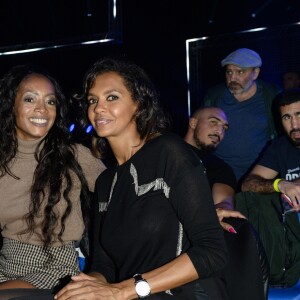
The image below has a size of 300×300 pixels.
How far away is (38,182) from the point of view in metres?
2.17

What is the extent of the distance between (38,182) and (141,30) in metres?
4.19

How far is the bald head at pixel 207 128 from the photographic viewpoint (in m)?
3.45

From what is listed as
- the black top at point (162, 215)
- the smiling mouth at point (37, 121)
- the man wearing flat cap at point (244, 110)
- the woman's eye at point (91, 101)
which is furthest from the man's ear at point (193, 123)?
the black top at point (162, 215)

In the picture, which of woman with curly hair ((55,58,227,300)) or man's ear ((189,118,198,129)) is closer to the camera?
woman with curly hair ((55,58,227,300))

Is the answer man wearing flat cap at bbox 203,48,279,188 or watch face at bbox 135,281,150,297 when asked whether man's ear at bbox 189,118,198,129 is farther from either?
watch face at bbox 135,281,150,297

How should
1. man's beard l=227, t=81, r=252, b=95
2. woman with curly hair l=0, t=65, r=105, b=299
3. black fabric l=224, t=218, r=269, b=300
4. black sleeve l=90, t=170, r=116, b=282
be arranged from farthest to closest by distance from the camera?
1. man's beard l=227, t=81, r=252, b=95
2. woman with curly hair l=0, t=65, r=105, b=299
3. black sleeve l=90, t=170, r=116, b=282
4. black fabric l=224, t=218, r=269, b=300

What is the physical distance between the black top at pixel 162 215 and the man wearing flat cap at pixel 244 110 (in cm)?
210

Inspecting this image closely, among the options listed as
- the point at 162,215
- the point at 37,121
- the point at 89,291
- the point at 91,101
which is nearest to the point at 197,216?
the point at 162,215

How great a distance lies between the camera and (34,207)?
6.93 feet

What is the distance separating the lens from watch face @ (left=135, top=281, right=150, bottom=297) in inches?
59.8

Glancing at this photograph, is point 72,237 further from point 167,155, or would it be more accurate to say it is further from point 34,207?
point 167,155

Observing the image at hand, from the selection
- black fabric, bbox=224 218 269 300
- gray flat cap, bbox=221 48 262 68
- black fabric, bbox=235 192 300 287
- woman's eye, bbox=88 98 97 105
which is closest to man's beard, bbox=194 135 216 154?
gray flat cap, bbox=221 48 262 68

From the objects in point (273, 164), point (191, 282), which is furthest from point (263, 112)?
point (191, 282)

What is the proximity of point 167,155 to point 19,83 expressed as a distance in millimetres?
998
